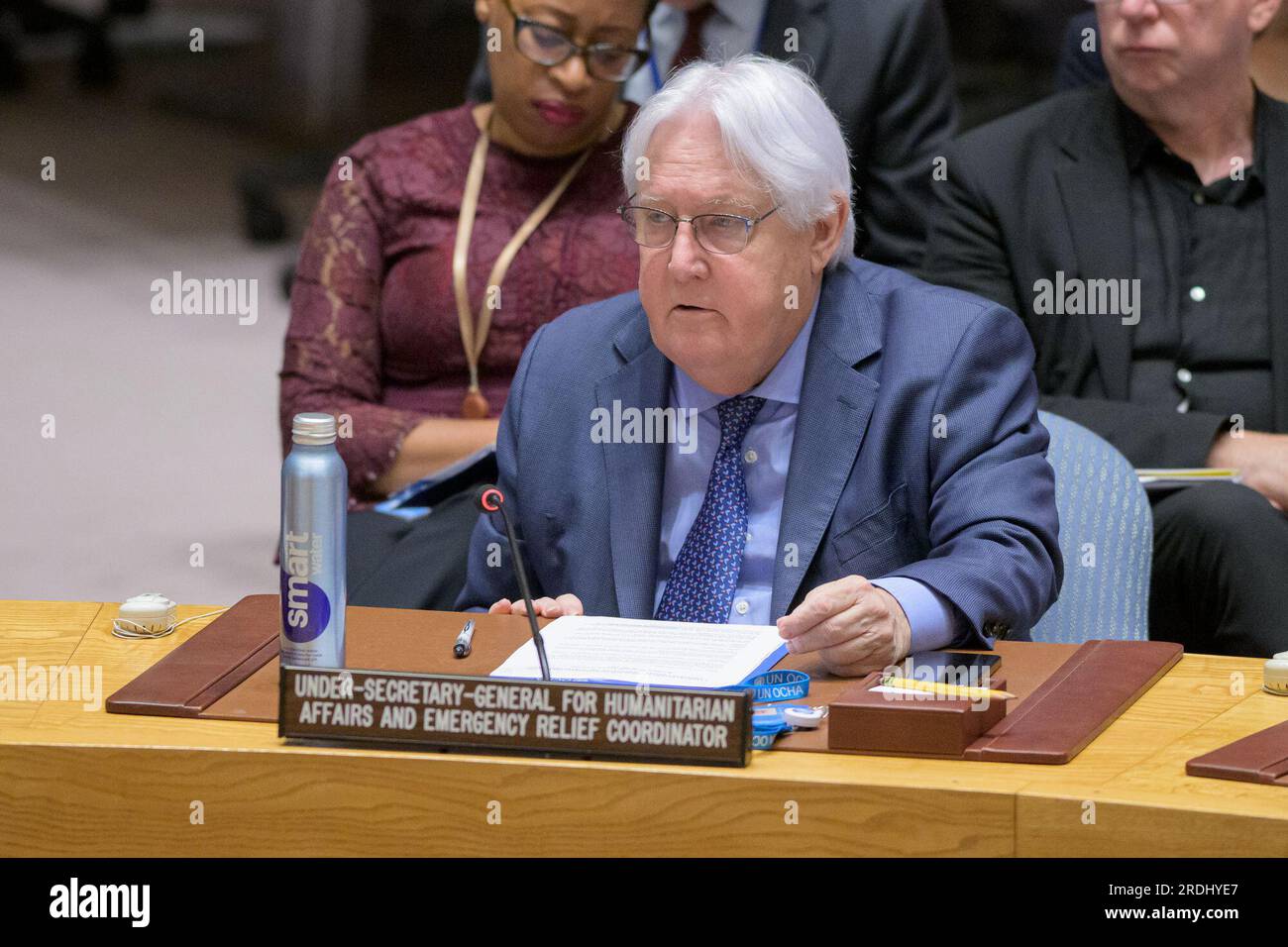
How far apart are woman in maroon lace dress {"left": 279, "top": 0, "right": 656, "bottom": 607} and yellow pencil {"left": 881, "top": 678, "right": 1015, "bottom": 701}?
1.48m

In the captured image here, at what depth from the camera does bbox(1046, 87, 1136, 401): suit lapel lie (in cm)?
343

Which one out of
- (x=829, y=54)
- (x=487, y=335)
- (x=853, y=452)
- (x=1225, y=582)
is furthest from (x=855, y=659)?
(x=829, y=54)

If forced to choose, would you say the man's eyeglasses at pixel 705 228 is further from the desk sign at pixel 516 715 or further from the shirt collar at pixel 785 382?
the desk sign at pixel 516 715

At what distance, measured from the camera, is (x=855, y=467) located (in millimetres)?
2459

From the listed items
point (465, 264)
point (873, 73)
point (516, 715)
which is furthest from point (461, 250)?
point (516, 715)

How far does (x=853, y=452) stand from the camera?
2449mm

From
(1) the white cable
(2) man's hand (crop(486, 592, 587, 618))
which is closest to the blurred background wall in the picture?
(1) the white cable

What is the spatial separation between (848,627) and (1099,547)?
26.5 inches

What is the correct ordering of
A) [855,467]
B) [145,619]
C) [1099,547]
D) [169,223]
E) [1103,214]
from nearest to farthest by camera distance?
[145,619] → [855,467] → [1099,547] → [1103,214] → [169,223]

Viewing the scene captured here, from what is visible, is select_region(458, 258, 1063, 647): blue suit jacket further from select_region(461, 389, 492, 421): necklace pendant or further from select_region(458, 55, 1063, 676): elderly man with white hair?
select_region(461, 389, 492, 421): necklace pendant

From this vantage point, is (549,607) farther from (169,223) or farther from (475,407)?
(169,223)

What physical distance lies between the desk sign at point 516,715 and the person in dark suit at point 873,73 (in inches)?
79.7

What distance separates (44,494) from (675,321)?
144 inches
